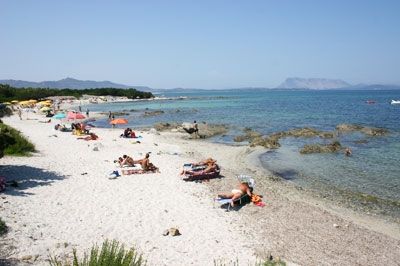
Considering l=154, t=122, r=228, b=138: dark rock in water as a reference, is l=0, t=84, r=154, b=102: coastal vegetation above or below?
above

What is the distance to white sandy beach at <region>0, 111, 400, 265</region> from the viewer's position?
33.4 feet

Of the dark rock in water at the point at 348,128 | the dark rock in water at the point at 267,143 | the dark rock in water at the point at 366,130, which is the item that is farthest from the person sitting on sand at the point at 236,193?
the dark rock in water at the point at 348,128

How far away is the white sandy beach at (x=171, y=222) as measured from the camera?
33.4 feet

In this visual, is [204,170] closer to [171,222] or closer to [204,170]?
[204,170]

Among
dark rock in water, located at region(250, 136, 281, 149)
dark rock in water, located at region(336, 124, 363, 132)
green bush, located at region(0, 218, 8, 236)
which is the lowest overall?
dark rock in water, located at region(336, 124, 363, 132)

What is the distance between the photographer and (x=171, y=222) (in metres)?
12.3

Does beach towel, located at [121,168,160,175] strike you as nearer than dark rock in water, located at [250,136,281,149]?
Yes

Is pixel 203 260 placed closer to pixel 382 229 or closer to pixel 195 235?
pixel 195 235

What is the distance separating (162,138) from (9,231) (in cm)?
2469

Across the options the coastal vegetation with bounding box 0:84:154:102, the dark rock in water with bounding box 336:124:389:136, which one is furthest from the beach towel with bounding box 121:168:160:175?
the coastal vegetation with bounding box 0:84:154:102

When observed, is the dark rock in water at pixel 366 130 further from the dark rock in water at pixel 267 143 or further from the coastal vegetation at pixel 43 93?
the coastal vegetation at pixel 43 93

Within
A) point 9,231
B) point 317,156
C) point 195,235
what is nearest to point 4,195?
point 9,231

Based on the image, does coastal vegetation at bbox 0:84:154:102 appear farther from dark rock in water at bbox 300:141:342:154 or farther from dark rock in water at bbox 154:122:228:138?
dark rock in water at bbox 300:141:342:154

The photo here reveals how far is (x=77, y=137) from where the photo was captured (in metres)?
31.3
